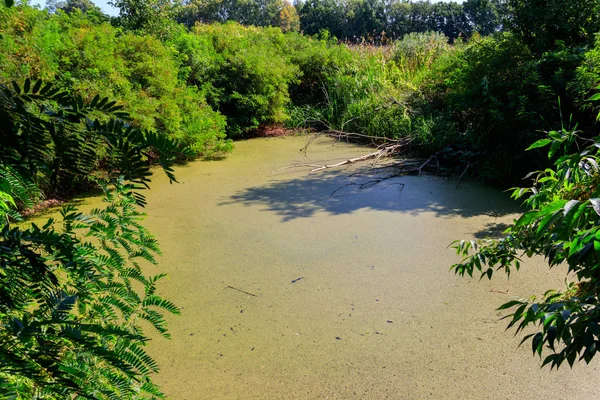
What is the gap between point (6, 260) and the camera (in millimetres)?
694

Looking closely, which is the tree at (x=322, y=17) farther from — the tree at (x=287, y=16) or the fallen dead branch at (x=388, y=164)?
the fallen dead branch at (x=388, y=164)

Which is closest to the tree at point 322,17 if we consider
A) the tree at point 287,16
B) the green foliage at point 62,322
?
the tree at point 287,16

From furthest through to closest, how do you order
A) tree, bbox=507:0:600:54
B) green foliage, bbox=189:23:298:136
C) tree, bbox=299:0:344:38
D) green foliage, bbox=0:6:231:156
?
tree, bbox=299:0:344:38 → green foliage, bbox=189:23:298:136 → tree, bbox=507:0:600:54 → green foliage, bbox=0:6:231:156

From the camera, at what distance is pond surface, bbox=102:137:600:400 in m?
1.98

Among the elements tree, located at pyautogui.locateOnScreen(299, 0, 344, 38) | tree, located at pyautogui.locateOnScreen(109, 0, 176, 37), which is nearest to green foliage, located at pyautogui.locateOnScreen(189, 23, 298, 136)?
tree, located at pyautogui.locateOnScreen(109, 0, 176, 37)

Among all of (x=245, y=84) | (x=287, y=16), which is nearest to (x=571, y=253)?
(x=245, y=84)

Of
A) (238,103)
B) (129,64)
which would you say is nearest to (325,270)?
(129,64)

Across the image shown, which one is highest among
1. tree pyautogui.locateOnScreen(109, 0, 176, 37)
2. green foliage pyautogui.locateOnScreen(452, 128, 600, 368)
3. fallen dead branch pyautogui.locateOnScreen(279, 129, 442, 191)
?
tree pyautogui.locateOnScreen(109, 0, 176, 37)

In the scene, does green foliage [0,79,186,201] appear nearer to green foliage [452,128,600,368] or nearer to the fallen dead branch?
green foliage [452,128,600,368]

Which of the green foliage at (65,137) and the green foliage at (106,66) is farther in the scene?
the green foliage at (106,66)

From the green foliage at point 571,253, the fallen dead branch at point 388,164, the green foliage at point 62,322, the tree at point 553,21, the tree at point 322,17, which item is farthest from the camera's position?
the tree at point 322,17

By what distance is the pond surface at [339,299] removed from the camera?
1.98 m

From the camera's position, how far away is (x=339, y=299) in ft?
8.57

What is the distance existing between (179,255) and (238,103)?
433cm
